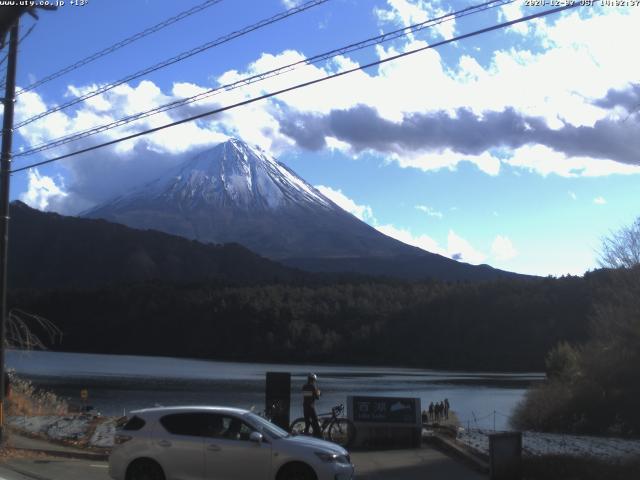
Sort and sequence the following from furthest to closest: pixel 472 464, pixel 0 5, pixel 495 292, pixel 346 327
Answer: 1. pixel 346 327
2. pixel 495 292
3. pixel 472 464
4. pixel 0 5

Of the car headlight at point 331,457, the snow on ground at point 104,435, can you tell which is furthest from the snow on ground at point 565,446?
the snow on ground at point 104,435

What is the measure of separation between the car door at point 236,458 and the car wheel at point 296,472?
198 mm

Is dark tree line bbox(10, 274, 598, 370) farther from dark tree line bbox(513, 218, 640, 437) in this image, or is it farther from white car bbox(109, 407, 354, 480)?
white car bbox(109, 407, 354, 480)

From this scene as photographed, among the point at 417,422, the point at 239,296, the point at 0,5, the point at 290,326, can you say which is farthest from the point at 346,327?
the point at 0,5

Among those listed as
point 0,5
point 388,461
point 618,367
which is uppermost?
point 0,5

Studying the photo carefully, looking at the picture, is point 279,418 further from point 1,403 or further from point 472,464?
point 1,403

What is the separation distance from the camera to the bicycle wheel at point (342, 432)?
→ 17781 millimetres

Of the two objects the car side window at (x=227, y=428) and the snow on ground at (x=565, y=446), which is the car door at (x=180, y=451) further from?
the snow on ground at (x=565, y=446)

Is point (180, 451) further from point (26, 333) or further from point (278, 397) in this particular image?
point (26, 333)

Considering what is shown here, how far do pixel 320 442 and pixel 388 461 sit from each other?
162 inches

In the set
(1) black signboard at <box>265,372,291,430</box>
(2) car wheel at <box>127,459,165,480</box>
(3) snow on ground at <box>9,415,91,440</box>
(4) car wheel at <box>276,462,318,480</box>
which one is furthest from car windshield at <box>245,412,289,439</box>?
(3) snow on ground at <box>9,415,91,440</box>

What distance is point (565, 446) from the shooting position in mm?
Result: 17812

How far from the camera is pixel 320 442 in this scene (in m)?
12.2

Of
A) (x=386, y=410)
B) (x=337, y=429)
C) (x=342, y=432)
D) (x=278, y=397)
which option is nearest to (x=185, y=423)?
(x=278, y=397)
